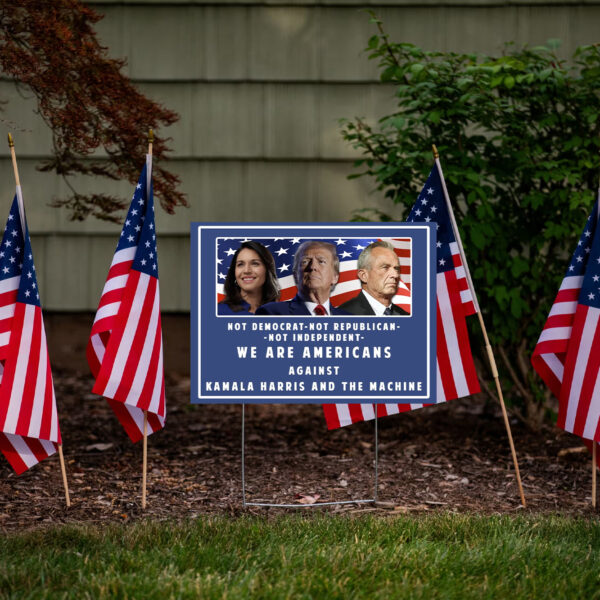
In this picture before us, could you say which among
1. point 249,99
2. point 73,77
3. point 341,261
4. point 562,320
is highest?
point 249,99

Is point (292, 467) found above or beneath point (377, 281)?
beneath

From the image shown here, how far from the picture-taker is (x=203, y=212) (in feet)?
23.8

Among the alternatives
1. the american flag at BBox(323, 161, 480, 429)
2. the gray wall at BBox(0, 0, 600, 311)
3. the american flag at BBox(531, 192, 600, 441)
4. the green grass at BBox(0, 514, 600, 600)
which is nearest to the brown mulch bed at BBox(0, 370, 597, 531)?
the green grass at BBox(0, 514, 600, 600)

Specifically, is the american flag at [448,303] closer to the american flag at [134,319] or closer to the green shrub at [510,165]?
the green shrub at [510,165]

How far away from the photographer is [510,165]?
552 cm

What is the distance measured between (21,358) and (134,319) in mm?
668

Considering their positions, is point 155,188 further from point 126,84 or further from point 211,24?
point 211,24

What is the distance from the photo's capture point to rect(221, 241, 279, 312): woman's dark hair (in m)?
4.27

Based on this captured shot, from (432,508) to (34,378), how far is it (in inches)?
94.7

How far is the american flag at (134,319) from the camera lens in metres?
4.17

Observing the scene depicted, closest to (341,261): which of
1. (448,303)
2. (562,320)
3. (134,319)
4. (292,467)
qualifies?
(448,303)

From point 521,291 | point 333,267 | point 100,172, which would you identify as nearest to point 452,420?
point 521,291

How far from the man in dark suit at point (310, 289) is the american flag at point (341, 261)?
0.11 ft

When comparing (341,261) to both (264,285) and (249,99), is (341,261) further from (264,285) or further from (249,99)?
(249,99)
